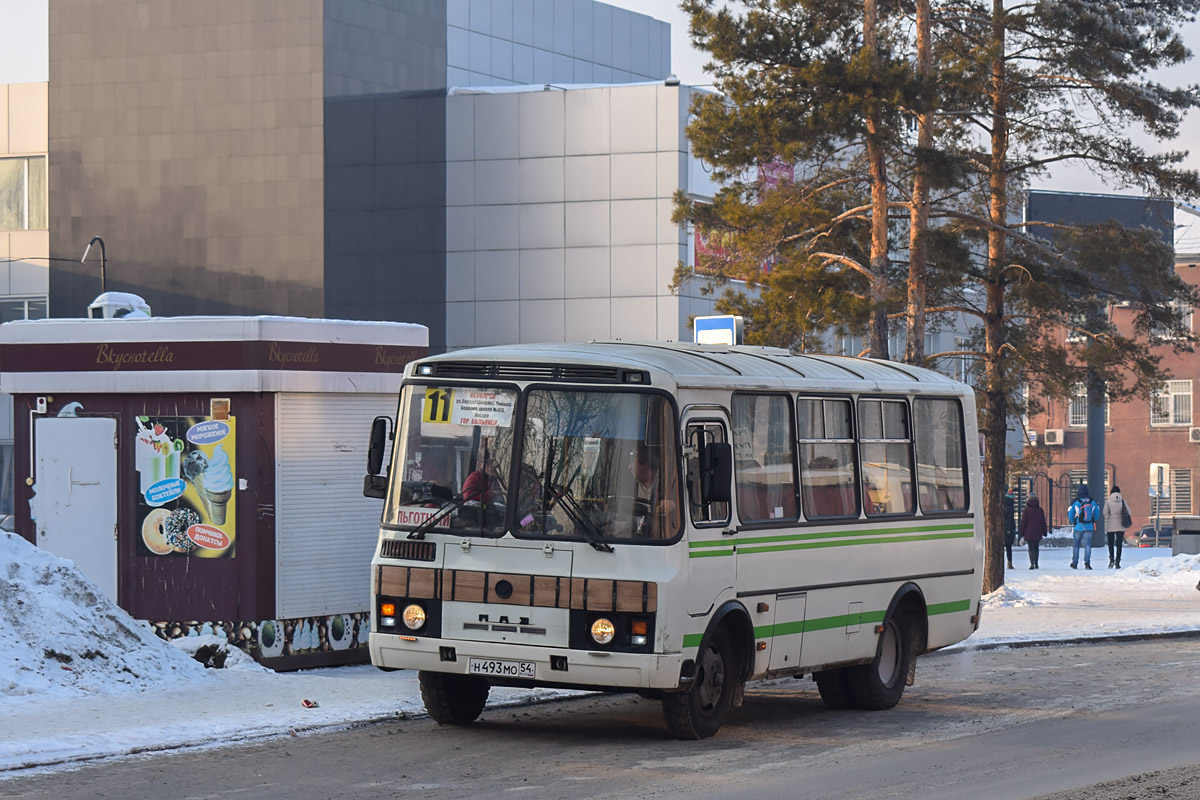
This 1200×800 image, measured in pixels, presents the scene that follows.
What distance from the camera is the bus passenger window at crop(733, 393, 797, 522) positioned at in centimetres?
1285

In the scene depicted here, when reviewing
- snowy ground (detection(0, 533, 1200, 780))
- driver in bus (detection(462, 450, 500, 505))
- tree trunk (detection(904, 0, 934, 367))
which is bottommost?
snowy ground (detection(0, 533, 1200, 780))

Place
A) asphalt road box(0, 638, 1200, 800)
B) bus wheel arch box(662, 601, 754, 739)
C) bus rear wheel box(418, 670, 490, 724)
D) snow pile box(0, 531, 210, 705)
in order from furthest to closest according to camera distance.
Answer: snow pile box(0, 531, 210, 705) < bus rear wheel box(418, 670, 490, 724) < bus wheel arch box(662, 601, 754, 739) < asphalt road box(0, 638, 1200, 800)

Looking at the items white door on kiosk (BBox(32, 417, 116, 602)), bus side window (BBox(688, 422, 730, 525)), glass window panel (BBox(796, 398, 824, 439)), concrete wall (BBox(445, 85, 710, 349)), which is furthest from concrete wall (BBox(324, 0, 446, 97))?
bus side window (BBox(688, 422, 730, 525))

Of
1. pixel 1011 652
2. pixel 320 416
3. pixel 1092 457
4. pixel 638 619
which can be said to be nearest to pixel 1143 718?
pixel 638 619

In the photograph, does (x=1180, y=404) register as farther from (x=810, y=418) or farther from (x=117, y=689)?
(x=117, y=689)

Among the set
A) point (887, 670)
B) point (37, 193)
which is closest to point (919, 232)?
point (887, 670)

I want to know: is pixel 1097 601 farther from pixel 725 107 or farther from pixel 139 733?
pixel 139 733

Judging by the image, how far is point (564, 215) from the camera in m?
48.6

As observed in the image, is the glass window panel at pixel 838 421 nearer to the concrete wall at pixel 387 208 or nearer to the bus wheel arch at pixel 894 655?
the bus wheel arch at pixel 894 655

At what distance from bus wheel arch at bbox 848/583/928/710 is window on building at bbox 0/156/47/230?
44.5m

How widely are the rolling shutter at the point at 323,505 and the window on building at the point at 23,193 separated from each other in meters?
40.5

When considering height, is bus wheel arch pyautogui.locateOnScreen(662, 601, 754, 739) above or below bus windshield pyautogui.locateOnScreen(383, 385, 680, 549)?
below

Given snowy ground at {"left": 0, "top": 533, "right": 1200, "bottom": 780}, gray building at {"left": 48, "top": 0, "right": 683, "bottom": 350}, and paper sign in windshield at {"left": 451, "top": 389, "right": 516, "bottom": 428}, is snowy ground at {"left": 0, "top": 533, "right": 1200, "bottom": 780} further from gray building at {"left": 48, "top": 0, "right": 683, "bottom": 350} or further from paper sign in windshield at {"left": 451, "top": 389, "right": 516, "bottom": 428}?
gray building at {"left": 48, "top": 0, "right": 683, "bottom": 350}

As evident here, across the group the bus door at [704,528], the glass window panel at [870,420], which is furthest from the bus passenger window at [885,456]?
the bus door at [704,528]
